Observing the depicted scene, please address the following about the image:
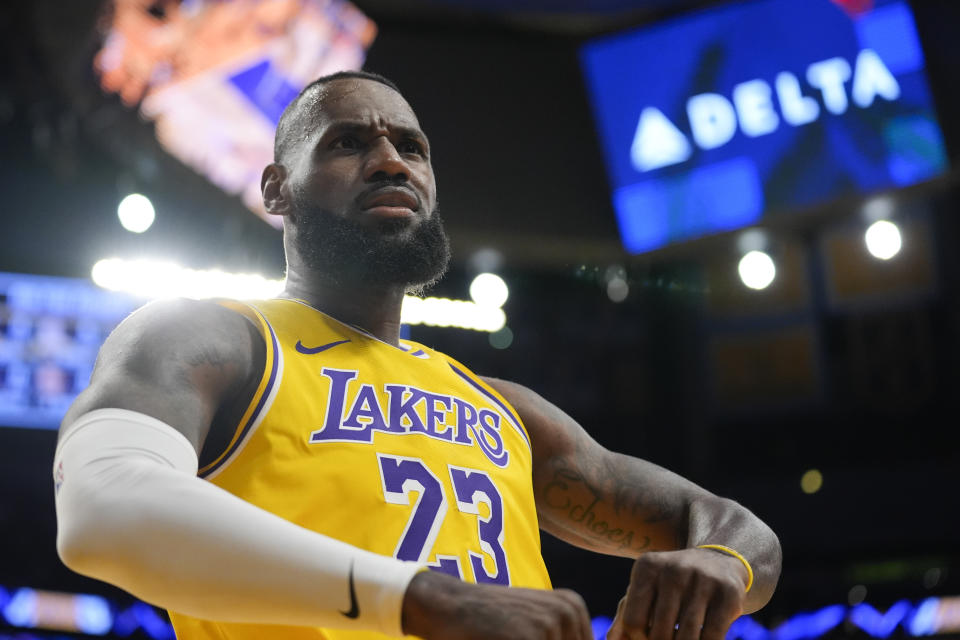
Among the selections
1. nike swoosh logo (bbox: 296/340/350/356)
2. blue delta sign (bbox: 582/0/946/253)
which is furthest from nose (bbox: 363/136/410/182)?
blue delta sign (bbox: 582/0/946/253)

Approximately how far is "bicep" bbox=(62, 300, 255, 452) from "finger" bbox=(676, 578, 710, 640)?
2.58ft

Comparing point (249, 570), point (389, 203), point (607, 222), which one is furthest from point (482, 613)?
point (607, 222)

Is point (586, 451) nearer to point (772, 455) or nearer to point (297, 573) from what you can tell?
point (297, 573)

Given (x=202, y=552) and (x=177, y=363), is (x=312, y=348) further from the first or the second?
(x=202, y=552)

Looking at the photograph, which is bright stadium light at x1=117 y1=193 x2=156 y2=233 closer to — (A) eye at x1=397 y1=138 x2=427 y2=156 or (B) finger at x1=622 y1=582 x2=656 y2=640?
(A) eye at x1=397 y1=138 x2=427 y2=156

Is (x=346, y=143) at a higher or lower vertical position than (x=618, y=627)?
higher

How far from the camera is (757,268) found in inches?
282

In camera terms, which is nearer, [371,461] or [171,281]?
[371,461]

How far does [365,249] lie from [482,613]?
108cm

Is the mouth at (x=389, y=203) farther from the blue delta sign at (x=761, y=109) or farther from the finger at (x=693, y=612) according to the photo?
the blue delta sign at (x=761, y=109)

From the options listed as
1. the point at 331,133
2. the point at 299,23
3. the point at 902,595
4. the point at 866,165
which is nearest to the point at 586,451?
the point at 331,133

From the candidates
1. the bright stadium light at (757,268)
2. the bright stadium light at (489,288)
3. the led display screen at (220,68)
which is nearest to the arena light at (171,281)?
the led display screen at (220,68)

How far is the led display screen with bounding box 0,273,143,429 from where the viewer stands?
6828 mm

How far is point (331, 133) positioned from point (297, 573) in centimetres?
124
